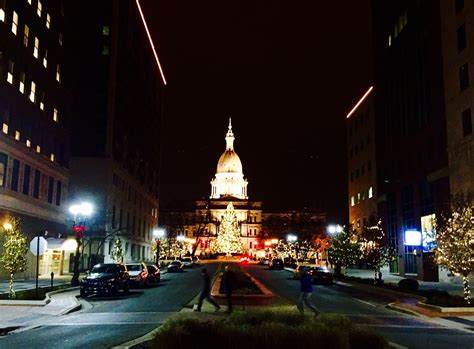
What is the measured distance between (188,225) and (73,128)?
113146 mm

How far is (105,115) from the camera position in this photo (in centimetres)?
7138

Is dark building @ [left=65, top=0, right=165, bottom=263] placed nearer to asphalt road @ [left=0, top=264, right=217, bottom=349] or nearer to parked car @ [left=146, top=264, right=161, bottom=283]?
parked car @ [left=146, top=264, right=161, bottom=283]

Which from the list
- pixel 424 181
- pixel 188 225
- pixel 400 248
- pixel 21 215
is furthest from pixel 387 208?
pixel 188 225

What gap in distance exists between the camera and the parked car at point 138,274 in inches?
1523

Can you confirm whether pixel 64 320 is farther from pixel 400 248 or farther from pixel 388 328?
pixel 400 248

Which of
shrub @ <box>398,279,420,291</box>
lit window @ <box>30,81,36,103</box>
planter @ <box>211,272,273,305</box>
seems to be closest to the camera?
planter @ <box>211,272,273,305</box>

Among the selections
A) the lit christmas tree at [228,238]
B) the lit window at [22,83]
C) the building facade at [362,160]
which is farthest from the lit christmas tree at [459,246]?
the lit christmas tree at [228,238]

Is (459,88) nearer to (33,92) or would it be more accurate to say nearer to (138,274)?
(138,274)

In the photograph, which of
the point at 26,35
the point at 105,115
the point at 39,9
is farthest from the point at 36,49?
the point at 105,115

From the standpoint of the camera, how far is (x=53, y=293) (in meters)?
32.1

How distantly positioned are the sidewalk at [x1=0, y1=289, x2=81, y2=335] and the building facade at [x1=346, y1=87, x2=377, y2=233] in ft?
186

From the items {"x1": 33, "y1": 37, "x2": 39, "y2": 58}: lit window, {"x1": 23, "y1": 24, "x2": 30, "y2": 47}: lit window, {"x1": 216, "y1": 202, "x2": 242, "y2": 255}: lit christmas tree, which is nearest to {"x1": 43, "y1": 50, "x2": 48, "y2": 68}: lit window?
{"x1": 33, "y1": 37, "x2": 39, "y2": 58}: lit window

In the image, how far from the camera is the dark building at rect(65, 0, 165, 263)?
2677 inches

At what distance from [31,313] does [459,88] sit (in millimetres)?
37155
